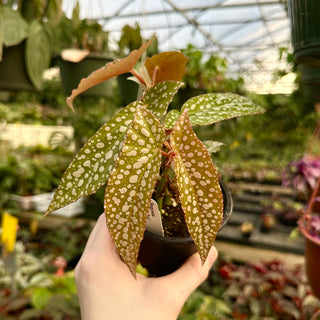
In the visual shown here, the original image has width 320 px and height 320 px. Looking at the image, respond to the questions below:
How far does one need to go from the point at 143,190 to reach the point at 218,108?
19 centimetres

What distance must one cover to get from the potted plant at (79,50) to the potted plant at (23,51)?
61mm

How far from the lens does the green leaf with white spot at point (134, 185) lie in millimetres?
358

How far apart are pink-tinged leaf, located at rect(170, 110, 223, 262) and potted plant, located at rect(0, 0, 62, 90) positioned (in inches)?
37.6

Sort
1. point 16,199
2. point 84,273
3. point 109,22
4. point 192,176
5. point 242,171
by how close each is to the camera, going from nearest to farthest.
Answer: point 192,176 → point 84,273 → point 16,199 → point 242,171 → point 109,22

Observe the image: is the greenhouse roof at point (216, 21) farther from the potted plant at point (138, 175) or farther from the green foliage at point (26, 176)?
the potted plant at point (138, 175)

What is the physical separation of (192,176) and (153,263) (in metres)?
0.23

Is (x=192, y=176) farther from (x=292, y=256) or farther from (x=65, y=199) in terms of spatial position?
(x=292, y=256)

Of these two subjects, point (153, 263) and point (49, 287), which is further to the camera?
point (49, 287)

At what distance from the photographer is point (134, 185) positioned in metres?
0.37

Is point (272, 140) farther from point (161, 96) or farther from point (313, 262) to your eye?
point (161, 96)

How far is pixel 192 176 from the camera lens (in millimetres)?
372

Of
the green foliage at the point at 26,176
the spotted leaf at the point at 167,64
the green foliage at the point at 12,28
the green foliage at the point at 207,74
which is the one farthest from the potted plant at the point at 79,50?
the green foliage at the point at 26,176

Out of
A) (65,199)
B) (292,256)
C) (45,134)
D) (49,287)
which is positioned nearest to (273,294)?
(292,256)

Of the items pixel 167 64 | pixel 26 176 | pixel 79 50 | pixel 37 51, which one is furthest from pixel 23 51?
pixel 26 176
